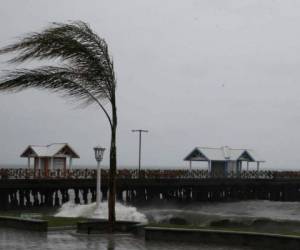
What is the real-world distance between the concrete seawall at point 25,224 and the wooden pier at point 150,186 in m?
26.3

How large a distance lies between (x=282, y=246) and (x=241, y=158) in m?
61.9

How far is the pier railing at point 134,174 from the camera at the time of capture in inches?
1940

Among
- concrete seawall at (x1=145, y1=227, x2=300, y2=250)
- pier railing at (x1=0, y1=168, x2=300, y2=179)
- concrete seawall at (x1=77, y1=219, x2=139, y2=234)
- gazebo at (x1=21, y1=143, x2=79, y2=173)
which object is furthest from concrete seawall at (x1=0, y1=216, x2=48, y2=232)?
gazebo at (x1=21, y1=143, x2=79, y2=173)

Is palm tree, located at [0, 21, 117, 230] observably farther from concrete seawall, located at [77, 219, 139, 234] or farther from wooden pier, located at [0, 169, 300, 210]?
wooden pier, located at [0, 169, 300, 210]

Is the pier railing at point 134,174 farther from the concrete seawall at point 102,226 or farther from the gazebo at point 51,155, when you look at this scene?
the concrete seawall at point 102,226

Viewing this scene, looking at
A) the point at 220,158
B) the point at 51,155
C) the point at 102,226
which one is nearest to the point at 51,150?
the point at 51,155

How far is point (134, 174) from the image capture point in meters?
60.8

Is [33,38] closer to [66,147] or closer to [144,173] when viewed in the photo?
[66,147]

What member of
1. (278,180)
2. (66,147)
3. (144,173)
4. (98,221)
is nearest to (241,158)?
(278,180)

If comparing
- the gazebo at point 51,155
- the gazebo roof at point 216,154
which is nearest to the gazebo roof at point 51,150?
the gazebo at point 51,155

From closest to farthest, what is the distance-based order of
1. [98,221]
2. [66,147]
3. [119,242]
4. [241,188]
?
[119,242]
[98,221]
[66,147]
[241,188]

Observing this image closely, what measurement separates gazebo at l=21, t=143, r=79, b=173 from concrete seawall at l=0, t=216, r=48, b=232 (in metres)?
33.8

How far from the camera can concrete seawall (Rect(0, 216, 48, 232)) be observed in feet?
55.8

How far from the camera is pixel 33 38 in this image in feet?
46.2
